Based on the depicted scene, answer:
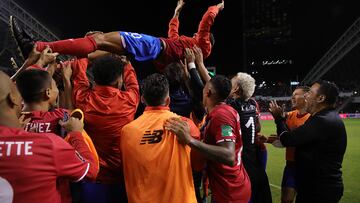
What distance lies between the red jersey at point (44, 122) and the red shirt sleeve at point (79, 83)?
0.47 meters

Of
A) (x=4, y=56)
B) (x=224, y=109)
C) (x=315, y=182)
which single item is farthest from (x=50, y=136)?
(x=4, y=56)

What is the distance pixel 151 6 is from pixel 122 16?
2009 mm

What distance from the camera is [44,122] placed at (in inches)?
97.8

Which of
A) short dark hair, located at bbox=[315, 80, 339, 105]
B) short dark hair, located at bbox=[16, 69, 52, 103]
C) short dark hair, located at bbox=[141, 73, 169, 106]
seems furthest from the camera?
short dark hair, located at bbox=[315, 80, 339, 105]

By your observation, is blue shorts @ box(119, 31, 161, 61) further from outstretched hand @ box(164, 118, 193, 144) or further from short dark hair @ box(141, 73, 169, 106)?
outstretched hand @ box(164, 118, 193, 144)

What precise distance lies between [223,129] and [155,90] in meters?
0.62

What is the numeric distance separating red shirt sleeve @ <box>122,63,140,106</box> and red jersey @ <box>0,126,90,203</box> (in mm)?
1225

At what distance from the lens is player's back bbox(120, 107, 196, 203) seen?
252cm

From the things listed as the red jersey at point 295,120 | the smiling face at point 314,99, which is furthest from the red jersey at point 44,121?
the red jersey at point 295,120

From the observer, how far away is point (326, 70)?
2152 inches

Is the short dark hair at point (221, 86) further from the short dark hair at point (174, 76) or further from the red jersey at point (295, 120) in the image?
the red jersey at point (295, 120)

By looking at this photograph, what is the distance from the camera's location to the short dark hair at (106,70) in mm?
2980

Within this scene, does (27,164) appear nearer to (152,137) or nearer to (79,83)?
(152,137)

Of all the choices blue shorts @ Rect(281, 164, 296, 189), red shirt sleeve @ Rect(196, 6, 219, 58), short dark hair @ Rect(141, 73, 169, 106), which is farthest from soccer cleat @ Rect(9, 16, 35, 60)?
blue shorts @ Rect(281, 164, 296, 189)
